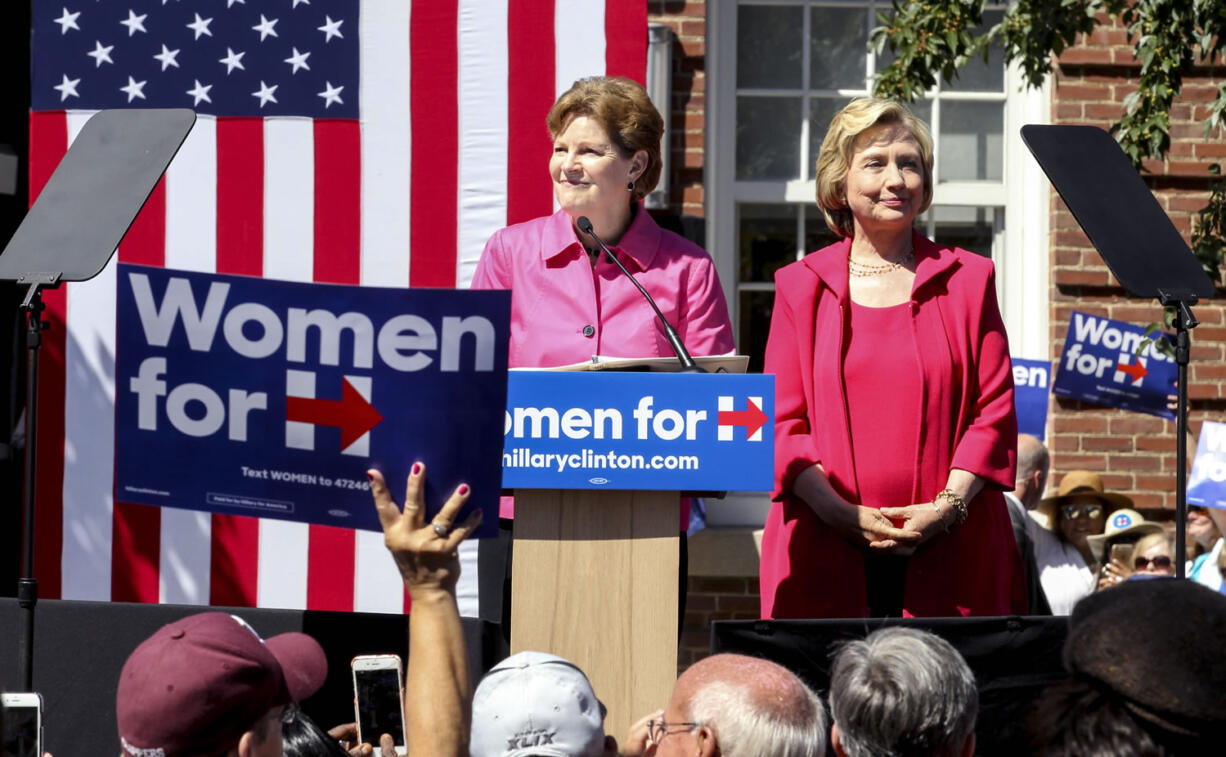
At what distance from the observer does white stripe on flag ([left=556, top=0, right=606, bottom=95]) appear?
5801mm

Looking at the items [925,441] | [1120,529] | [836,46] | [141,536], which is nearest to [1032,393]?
[1120,529]

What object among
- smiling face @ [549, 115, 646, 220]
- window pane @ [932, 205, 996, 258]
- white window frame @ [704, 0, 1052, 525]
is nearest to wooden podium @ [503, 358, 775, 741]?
smiling face @ [549, 115, 646, 220]

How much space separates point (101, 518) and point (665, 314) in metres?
2.98

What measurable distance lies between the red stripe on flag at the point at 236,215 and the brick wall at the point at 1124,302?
3.73 m

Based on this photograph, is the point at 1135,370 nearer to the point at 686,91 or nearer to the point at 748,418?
the point at 686,91

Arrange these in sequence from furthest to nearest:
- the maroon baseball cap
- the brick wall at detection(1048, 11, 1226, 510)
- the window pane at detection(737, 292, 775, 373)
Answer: the window pane at detection(737, 292, 775, 373), the brick wall at detection(1048, 11, 1226, 510), the maroon baseball cap

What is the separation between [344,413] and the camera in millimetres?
3098

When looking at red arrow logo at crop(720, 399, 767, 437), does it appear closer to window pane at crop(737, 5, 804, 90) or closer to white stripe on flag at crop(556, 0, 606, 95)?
white stripe on flag at crop(556, 0, 606, 95)

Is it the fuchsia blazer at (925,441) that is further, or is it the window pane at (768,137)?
the window pane at (768,137)

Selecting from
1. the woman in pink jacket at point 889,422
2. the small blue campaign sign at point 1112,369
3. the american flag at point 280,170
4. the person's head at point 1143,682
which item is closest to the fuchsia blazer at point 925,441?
the woman in pink jacket at point 889,422

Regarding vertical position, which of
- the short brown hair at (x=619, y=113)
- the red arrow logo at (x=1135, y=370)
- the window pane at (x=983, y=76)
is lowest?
the red arrow logo at (x=1135, y=370)

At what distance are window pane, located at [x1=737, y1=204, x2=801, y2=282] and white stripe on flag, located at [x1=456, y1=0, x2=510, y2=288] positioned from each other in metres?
2.07

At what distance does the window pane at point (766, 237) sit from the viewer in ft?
24.9

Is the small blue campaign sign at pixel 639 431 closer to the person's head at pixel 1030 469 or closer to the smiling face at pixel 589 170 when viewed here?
the smiling face at pixel 589 170
